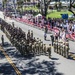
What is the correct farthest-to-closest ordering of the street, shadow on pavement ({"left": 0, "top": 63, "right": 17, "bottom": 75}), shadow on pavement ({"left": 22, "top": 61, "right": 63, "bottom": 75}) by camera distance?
shadow on pavement ({"left": 0, "top": 63, "right": 17, "bottom": 75})
the street
shadow on pavement ({"left": 22, "top": 61, "right": 63, "bottom": 75})

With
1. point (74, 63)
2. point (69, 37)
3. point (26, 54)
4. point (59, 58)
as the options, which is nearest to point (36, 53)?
point (26, 54)

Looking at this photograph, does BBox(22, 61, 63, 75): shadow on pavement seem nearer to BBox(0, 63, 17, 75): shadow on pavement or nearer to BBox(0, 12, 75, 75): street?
BBox(0, 12, 75, 75): street

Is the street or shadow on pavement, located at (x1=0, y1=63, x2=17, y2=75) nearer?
the street

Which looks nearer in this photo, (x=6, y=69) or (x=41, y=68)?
(x=41, y=68)

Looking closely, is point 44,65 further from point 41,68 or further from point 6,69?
point 6,69

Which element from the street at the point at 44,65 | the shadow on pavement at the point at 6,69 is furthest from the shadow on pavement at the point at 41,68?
the shadow on pavement at the point at 6,69

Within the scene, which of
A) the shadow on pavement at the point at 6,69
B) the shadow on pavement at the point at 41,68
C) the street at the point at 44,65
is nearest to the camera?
the shadow on pavement at the point at 41,68

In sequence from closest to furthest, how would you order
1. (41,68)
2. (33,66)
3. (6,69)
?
(41,68), (6,69), (33,66)

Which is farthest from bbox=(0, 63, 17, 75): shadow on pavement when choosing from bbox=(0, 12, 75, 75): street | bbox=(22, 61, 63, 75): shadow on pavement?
bbox=(22, 61, 63, 75): shadow on pavement

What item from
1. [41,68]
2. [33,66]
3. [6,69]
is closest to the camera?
[41,68]

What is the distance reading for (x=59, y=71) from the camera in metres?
17.5

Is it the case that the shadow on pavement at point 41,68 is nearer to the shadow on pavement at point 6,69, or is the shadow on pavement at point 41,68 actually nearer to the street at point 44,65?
the street at point 44,65

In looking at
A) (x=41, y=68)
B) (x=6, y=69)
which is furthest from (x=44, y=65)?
(x=6, y=69)

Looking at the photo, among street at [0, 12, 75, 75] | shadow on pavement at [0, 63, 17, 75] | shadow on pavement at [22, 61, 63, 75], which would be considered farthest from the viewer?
shadow on pavement at [0, 63, 17, 75]
